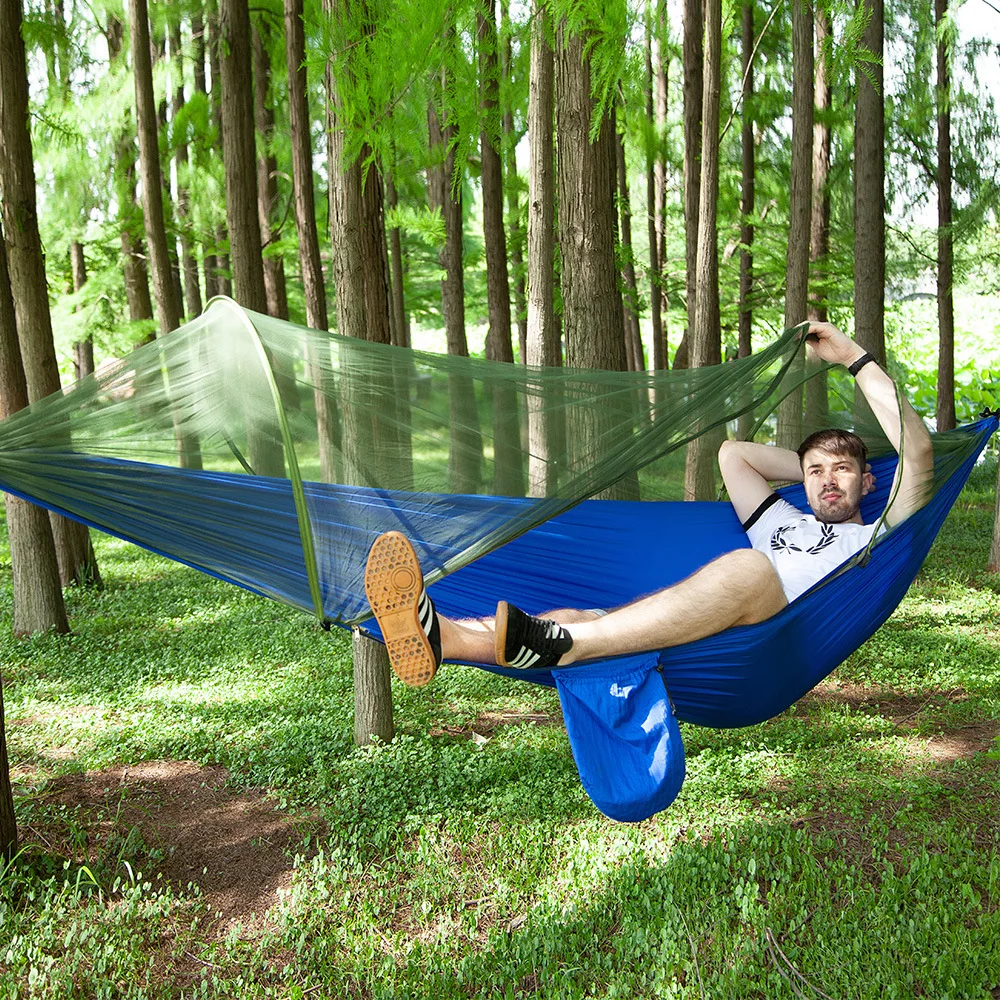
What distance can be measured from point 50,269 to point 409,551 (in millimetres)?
8679

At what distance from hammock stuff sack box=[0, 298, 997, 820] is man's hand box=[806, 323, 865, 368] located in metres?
0.06

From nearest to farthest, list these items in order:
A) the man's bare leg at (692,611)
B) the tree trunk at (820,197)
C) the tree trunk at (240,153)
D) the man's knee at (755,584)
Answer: the man's bare leg at (692,611)
the man's knee at (755,584)
the tree trunk at (240,153)
the tree trunk at (820,197)

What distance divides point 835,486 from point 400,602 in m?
1.23

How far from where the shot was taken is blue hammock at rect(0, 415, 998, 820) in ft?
5.98

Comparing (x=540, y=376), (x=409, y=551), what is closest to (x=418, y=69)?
(x=540, y=376)

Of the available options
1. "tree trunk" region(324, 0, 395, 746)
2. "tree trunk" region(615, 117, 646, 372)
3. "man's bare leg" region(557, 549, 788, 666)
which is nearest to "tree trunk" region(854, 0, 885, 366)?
"tree trunk" region(615, 117, 646, 372)

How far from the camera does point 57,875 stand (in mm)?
2146

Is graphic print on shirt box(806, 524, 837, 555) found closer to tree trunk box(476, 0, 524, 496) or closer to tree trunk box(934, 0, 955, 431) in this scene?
tree trunk box(476, 0, 524, 496)

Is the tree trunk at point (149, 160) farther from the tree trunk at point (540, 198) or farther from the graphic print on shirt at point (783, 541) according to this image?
the graphic print on shirt at point (783, 541)

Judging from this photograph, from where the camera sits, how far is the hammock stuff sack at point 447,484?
185 centimetres

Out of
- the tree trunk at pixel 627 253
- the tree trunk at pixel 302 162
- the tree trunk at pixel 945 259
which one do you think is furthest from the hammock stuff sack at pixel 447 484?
the tree trunk at pixel 945 259

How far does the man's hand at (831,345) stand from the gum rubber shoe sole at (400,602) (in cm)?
113

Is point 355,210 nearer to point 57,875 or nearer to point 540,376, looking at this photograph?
point 540,376

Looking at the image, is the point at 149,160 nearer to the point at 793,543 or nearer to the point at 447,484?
the point at 447,484
